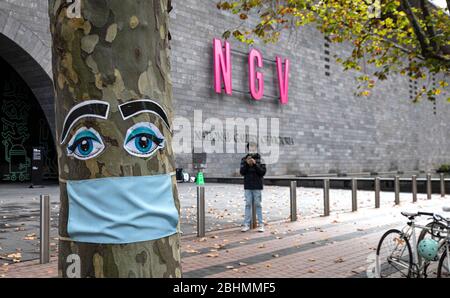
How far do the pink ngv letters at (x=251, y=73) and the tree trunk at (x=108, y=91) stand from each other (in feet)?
73.3

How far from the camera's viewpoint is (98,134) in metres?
2.38

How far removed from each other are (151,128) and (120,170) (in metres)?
0.30

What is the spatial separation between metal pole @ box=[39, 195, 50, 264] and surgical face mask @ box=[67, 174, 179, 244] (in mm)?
4173

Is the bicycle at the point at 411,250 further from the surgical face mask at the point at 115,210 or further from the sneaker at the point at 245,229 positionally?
the sneaker at the point at 245,229

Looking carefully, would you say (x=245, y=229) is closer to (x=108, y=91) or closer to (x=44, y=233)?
(x=44, y=233)

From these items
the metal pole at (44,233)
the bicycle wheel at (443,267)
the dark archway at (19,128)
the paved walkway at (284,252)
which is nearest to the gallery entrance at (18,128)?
the dark archway at (19,128)

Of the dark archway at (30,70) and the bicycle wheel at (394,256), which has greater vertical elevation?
the dark archway at (30,70)

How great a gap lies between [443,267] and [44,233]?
5.07m

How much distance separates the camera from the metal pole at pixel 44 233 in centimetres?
611

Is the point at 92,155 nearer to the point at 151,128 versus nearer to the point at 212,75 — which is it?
the point at 151,128

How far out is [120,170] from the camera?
2.35 m

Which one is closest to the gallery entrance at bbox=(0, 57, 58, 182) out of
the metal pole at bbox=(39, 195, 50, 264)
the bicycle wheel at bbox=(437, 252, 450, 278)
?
the metal pole at bbox=(39, 195, 50, 264)

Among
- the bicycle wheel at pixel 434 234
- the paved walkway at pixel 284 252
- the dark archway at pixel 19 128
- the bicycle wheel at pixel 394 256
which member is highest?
the dark archway at pixel 19 128
